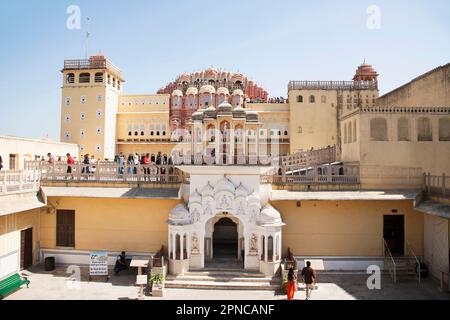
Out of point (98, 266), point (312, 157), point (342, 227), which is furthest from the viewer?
point (312, 157)

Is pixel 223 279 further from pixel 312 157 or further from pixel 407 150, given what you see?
pixel 407 150

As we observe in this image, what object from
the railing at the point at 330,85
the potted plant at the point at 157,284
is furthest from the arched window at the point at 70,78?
the potted plant at the point at 157,284

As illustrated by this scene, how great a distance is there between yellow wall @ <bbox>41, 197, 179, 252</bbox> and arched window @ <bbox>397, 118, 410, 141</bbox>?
12.1m

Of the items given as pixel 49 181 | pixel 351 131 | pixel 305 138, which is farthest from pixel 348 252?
pixel 305 138

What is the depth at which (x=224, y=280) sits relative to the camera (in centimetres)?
1555

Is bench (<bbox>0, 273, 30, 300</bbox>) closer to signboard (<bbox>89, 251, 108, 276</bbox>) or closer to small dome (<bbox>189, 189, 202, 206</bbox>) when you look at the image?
signboard (<bbox>89, 251, 108, 276</bbox>)

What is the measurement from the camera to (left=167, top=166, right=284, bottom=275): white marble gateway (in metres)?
15.9

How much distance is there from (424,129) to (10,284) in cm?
2024

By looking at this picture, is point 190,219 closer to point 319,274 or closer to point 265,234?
point 265,234

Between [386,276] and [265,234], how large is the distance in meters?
6.15

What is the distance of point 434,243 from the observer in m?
16.5

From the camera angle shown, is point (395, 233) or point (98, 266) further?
point (395, 233)

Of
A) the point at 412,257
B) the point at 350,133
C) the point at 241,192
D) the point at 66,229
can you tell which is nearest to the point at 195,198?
the point at 241,192

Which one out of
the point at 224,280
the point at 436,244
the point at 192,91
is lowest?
the point at 224,280
